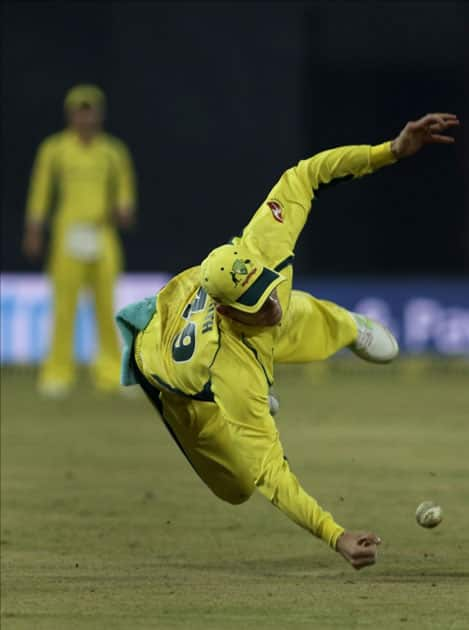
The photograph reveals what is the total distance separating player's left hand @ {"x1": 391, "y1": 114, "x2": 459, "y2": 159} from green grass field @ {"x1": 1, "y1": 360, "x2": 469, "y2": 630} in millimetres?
1926

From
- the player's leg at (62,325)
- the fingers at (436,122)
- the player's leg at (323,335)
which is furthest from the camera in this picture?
the player's leg at (62,325)

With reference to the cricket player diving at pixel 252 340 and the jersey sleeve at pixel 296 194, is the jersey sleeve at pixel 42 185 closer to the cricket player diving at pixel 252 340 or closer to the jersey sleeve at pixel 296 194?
the cricket player diving at pixel 252 340

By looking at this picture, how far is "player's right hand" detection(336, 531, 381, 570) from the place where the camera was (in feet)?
21.0

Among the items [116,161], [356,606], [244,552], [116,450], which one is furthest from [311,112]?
[356,606]

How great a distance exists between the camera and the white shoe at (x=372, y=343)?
28.9 feet

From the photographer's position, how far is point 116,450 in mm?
11875

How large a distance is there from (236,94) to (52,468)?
7.63 metres

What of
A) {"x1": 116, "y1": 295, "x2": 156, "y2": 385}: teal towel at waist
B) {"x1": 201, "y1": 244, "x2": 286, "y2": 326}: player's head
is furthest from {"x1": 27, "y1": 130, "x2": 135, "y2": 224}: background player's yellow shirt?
{"x1": 201, "y1": 244, "x2": 286, "y2": 326}: player's head

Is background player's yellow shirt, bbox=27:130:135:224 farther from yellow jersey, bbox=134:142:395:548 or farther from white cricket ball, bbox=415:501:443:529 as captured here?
white cricket ball, bbox=415:501:443:529

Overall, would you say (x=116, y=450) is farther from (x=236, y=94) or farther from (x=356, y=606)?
(x=236, y=94)

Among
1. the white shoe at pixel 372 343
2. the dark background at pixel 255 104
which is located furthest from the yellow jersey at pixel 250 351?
the dark background at pixel 255 104

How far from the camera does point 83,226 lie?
1576 centimetres

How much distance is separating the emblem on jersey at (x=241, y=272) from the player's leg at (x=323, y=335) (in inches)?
46.4

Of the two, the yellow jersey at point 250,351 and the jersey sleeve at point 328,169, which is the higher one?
the jersey sleeve at point 328,169
